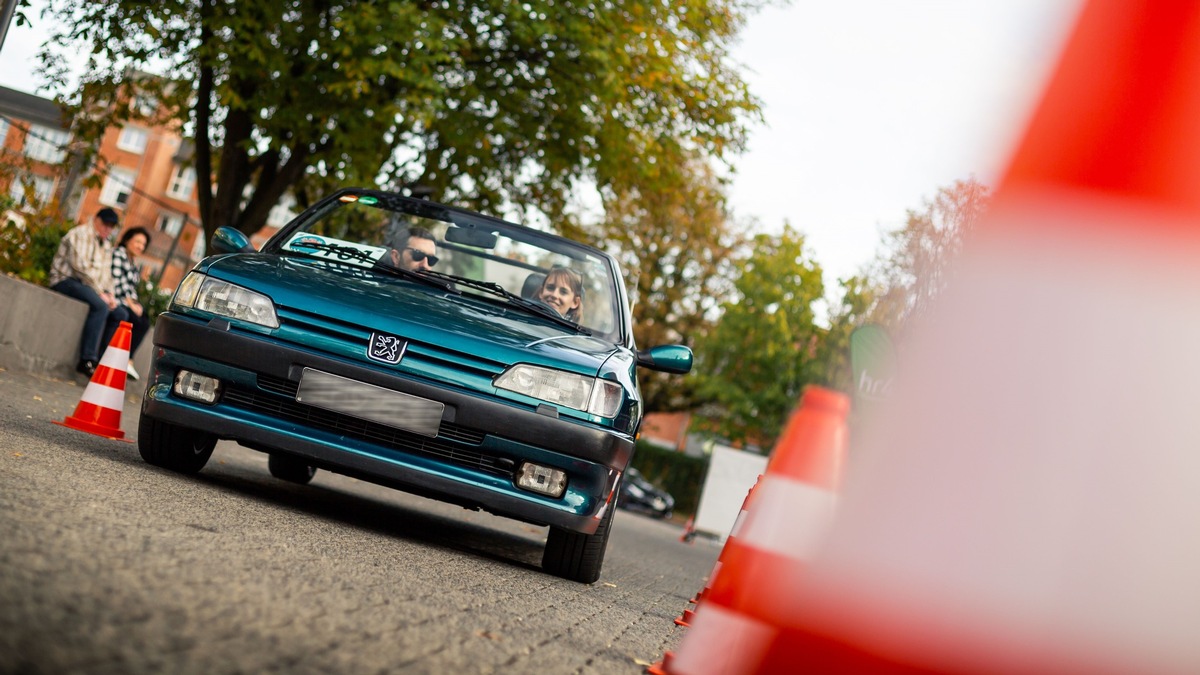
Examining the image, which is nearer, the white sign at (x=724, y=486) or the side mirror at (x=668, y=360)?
the side mirror at (x=668, y=360)

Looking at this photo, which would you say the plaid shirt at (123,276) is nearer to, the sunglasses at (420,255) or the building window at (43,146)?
the building window at (43,146)

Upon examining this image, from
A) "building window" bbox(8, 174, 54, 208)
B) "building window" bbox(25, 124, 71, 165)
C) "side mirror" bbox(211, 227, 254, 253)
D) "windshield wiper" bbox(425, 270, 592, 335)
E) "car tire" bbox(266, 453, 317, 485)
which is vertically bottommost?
"car tire" bbox(266, 453, 317, 485)

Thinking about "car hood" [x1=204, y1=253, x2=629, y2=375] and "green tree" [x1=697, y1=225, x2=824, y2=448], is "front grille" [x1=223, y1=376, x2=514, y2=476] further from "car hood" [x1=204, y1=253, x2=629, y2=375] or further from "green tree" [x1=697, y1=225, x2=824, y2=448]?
"green tree" [x1=697, y1=225, x2=824, y2=448]

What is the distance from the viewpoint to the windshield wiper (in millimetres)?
6613

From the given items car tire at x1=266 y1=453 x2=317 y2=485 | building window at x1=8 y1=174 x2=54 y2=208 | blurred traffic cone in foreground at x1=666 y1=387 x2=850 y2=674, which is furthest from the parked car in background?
blurred traffic cone in foreground at x1=666 y1=387 x2=850 y2=674

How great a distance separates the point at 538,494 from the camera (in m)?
5.81

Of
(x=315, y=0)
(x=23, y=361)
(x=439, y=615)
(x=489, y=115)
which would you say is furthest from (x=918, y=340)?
(x=489, y=115)

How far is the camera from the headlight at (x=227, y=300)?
5.90 m

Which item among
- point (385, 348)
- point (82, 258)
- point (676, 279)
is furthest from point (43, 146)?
point (676, 279)

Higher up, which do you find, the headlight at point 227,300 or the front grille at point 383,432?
the headlight at point 227,300

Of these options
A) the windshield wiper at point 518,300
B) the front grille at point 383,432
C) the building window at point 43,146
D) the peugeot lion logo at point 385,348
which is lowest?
the front grille at point 383,432

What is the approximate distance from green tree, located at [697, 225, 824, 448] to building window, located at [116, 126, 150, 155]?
4540 cm

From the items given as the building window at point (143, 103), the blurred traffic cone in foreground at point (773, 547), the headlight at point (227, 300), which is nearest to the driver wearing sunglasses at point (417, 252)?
the headlight at point (227, 300)

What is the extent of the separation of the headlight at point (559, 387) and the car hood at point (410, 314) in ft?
0.13
